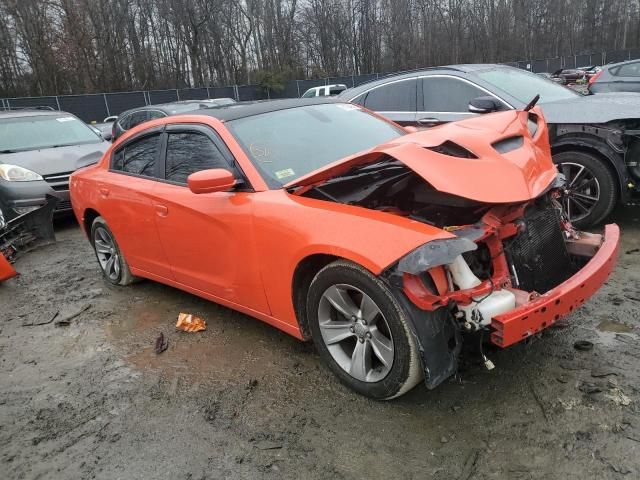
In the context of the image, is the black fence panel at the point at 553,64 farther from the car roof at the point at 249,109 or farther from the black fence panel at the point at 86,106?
the car roof at the point at 249,109

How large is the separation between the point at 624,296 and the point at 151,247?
11.9ft

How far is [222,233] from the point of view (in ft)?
10.9

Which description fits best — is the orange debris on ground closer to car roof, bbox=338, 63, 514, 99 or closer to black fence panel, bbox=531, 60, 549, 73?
car roof, bbox=338, 63, 514, 99

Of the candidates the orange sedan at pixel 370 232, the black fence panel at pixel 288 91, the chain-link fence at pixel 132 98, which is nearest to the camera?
the orange sedan at pixel 370 232

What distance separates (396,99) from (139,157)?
3.76m

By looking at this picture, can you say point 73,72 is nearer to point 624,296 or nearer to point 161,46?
point 161,46

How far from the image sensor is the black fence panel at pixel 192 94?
101 ft

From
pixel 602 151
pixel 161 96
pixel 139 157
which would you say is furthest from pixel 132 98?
pixel 602 151

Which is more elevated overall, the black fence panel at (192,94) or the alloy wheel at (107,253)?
the black fence panel at (192,94)

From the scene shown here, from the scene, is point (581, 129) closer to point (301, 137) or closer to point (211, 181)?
point (301, 137)

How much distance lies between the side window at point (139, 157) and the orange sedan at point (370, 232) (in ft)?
0.12

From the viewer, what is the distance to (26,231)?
21.0 feet

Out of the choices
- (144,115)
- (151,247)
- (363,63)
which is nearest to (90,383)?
(151,247)

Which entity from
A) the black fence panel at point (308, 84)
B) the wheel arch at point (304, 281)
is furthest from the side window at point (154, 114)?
the black fence panel at point (308, 84)
